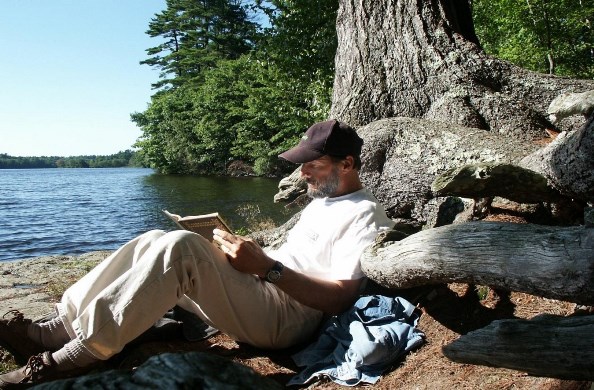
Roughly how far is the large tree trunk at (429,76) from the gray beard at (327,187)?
7.27ft

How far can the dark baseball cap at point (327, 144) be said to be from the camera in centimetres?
399

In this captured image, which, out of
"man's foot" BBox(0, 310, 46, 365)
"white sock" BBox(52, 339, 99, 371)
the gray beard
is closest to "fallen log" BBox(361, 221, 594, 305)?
the gray beard

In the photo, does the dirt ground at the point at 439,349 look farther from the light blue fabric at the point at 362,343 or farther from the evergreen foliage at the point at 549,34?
the evergreen foliage at the point at 549,34

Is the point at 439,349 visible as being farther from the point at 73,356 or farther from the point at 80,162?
the point at 80,162

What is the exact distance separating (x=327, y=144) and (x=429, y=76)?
8.77ft

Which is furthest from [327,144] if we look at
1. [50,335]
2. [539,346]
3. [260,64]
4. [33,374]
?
[260,64]

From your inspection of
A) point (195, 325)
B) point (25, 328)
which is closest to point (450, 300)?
point (195, 325)

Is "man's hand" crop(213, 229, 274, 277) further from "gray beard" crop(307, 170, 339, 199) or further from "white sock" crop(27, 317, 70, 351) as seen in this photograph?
"white sock" crop(27, 317, 70, 351)

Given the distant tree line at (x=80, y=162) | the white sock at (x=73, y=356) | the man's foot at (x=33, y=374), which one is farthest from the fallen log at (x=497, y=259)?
the distant tree line at (x=80, y=162)

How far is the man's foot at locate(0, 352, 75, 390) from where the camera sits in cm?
308

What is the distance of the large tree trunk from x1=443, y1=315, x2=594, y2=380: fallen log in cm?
336

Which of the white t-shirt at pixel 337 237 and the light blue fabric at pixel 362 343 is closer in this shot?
the light blue fabric at pixel 362 343

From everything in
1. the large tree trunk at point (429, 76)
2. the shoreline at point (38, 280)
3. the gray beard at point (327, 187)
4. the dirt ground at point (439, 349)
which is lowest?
the shoreline at point (38, 280)

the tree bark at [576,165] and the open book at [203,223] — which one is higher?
the tree bark at [576,165]
